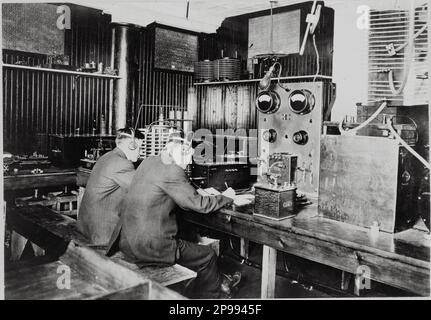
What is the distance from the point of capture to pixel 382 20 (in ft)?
8.55

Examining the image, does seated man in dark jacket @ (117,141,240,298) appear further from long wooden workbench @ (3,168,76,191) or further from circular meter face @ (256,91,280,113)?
→ long wooden workbench @ (3,168,76,191)

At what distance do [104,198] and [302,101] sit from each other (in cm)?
225

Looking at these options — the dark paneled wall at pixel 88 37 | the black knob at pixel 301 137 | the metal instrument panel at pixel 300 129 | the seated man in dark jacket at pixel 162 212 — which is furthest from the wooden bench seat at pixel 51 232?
the dark paneled wall at pixel 88 37

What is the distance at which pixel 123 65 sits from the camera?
604 centimetres

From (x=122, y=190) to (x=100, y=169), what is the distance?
0.27 m

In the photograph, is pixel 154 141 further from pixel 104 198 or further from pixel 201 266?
pixel 201 266

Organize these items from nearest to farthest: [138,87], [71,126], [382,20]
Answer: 1. [382,20]
2. [71,126]
3. [138,87]

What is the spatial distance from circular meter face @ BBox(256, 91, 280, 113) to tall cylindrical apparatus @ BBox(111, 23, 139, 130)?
7.83 feet

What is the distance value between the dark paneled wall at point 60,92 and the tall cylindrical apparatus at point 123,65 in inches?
8.4

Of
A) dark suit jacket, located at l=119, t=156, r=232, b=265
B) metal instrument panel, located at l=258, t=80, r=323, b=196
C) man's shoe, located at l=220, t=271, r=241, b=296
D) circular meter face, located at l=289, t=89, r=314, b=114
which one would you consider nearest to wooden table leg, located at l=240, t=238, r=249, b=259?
metal instrument panel, located at l=258, t=80, r=323, b=196

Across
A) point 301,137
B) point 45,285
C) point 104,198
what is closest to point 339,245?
point 45,285

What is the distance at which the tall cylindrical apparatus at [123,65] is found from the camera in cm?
593
